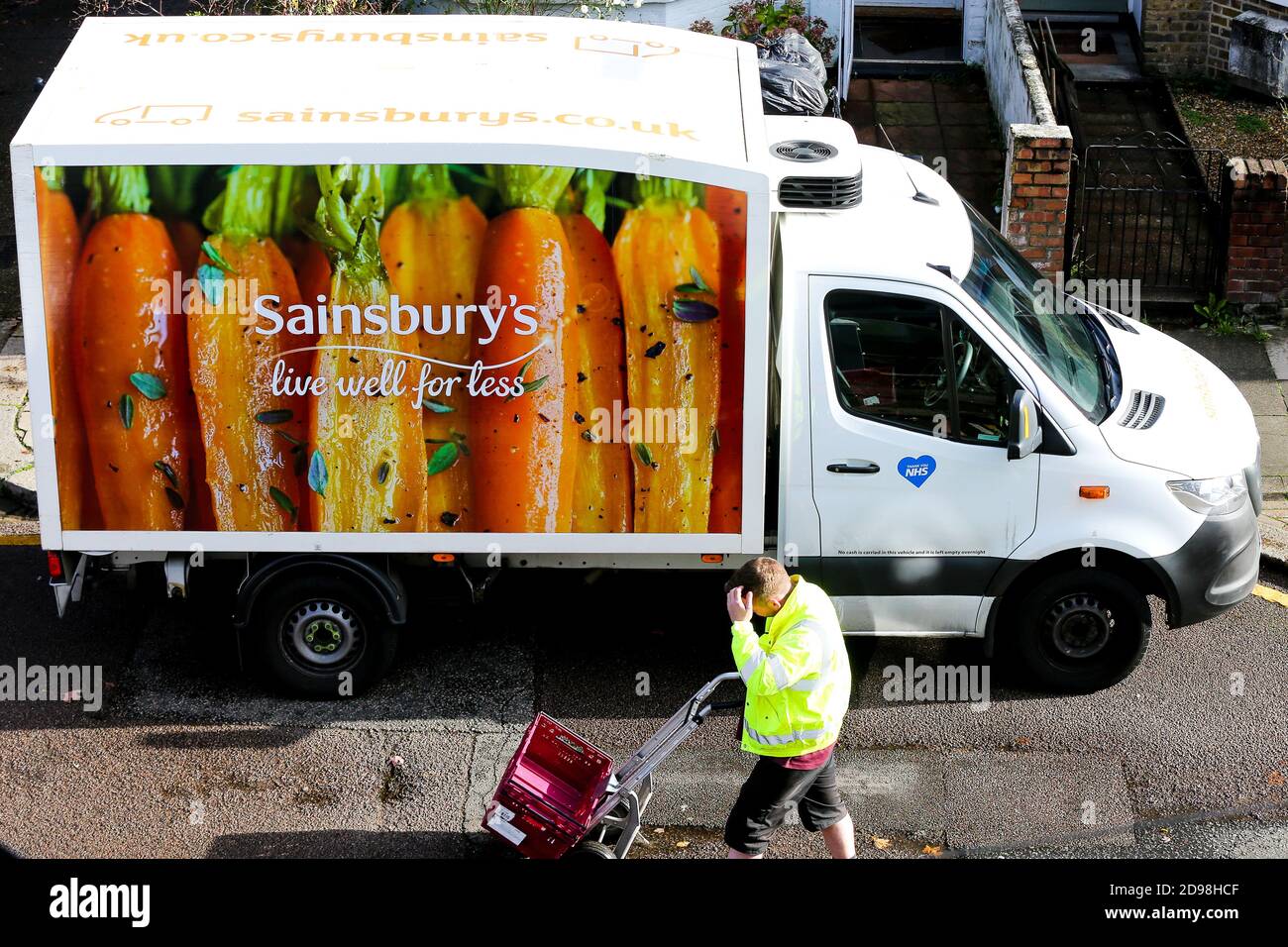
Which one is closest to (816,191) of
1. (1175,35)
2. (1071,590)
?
(1071,590)

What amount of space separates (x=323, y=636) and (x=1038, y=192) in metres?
6.40

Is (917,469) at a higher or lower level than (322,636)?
higher

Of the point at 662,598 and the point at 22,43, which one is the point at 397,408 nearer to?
the point at 662,598

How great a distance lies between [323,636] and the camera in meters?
7.82

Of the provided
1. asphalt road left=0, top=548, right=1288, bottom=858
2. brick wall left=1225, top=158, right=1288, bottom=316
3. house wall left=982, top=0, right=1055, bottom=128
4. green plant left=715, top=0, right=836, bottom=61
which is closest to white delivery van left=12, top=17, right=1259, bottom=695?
asphalt road left=0, top=548, right=1288, bottom=858

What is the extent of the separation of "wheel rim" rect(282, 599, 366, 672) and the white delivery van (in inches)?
0.7

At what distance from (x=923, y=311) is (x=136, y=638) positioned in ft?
14.8

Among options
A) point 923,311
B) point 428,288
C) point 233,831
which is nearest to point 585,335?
point 428,288

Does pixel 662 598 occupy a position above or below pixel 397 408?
below

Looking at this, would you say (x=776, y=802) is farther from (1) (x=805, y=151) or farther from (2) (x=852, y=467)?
(1) (x=805, y=151)

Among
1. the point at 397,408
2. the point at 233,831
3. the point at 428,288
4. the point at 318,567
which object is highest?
the point at 428,288

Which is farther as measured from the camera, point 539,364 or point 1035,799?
point 1035,799

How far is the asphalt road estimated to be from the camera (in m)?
7.04

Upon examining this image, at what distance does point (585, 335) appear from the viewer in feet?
23.4
